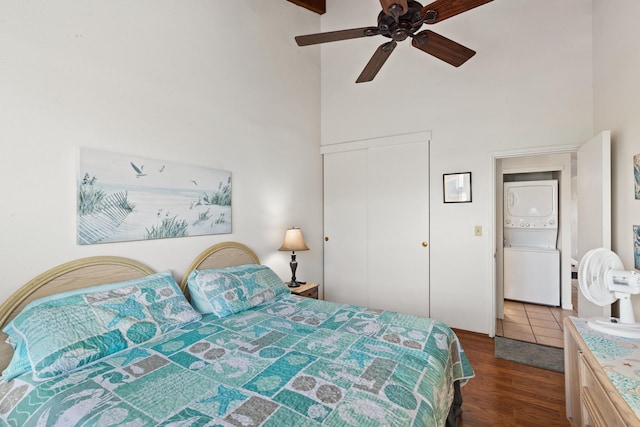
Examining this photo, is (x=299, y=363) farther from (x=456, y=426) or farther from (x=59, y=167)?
(x=59, y=167)

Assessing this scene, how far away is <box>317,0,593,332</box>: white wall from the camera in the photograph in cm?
282

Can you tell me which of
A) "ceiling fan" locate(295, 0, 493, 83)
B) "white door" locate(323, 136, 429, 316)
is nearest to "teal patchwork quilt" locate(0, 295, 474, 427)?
"white door" locate(323, 136, 429, 316)

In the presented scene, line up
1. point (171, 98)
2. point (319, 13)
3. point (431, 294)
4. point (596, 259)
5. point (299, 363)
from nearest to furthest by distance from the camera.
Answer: point (299, 363) < point (596, 259) < point (171, 98) < point (431, 294) < point (319, 13)

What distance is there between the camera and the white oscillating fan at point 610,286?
5.16 feet

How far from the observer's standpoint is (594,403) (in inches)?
51.0

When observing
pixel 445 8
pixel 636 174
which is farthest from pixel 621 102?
pixel 445 8

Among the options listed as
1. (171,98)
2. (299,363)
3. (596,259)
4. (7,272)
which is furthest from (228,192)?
Result: (596,259)

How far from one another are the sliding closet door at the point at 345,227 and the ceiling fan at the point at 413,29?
165 cm

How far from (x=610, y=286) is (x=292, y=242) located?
247cm

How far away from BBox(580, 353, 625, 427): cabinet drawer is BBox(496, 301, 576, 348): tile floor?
1.89m

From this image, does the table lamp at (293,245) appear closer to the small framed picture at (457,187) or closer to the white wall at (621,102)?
the small framed picture at (457,187)

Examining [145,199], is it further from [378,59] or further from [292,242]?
[378,59]

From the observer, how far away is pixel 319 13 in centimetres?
407

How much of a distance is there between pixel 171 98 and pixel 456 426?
2981 mm
